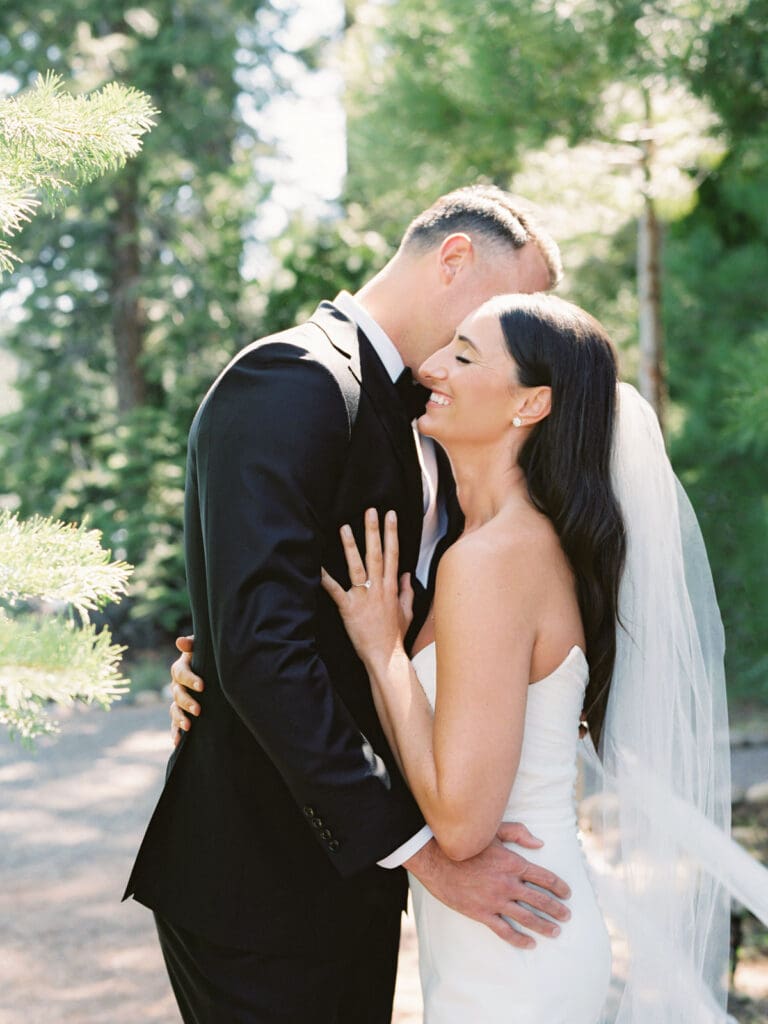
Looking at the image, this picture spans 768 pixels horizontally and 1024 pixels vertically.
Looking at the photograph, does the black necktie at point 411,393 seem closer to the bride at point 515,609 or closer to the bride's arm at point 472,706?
the bride at point 515,609

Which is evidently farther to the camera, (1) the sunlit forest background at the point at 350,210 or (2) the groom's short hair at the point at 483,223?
(1) the sunlit forest background at the point at 350,210

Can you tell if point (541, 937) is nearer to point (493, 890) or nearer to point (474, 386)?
point (493, 890)

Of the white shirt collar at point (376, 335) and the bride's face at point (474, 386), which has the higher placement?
the white shirt collar at point (376, 335)

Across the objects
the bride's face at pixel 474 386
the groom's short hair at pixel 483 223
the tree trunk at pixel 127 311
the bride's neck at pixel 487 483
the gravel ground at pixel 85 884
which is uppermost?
the tree trunk at pixel 127 311

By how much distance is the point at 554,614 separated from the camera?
1.98 m

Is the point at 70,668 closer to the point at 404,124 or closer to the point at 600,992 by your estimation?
the point at 600,992

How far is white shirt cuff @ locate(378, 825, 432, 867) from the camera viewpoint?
6.36ft

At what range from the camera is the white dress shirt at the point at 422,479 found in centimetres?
195

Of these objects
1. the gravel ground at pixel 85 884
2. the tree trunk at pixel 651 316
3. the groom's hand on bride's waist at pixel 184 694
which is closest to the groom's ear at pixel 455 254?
the groom's hand on bride's waist at pixel 184 694

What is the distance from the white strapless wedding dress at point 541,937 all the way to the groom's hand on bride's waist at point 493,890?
0.16 ft

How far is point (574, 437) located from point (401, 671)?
525mm

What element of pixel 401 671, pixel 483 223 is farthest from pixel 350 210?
pixel 401 671

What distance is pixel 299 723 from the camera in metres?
1.82

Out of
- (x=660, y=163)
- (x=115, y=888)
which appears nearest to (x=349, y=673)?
(x=115, y=888)
